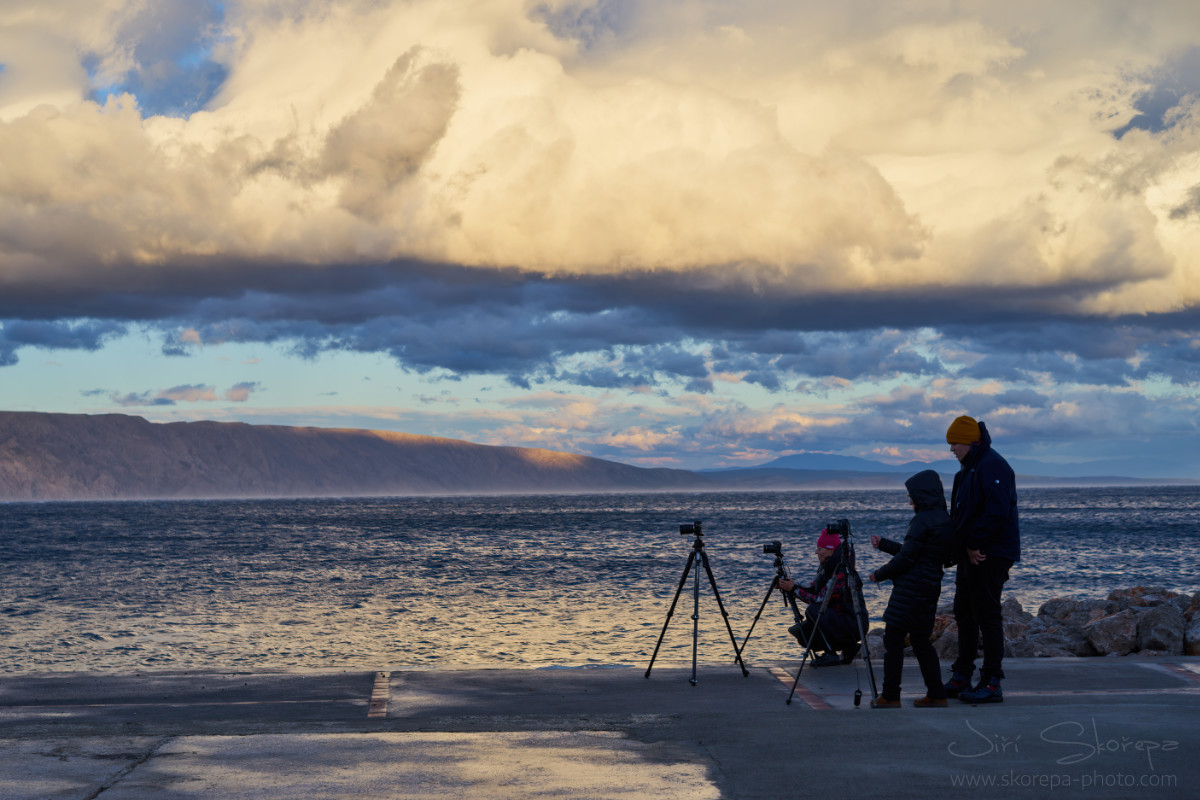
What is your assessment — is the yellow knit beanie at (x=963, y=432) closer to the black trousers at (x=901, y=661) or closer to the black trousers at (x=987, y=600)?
the black trousers at (x=987, y=600)

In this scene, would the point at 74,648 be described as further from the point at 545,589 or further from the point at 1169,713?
the point at 1169,713

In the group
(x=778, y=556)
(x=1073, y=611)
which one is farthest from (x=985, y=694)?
(x=1073, y=611)

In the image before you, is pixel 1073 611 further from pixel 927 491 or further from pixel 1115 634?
pixel 927 491

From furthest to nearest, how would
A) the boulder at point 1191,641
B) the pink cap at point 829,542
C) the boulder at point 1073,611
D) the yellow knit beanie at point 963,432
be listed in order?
the boulder at point 1073,611, the boulder at point 1191,641, the pink cap at point 829,542, the yellow knit beanie at point 963,432

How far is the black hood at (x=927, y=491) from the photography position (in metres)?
8.11

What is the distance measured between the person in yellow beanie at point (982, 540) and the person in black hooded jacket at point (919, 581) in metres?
0.27

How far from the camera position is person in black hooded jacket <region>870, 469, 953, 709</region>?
8.10 meters

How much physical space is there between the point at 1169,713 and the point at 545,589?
21.8 metres

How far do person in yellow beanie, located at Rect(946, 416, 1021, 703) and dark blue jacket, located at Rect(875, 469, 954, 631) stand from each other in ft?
0.87

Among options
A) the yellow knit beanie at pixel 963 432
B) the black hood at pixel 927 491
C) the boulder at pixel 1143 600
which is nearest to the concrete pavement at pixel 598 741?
the black hood at pixel 927 491

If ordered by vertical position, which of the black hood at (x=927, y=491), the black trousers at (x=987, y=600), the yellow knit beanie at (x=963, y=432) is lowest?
the black trousers at (x=987, y=600)

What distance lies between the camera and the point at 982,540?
8.30m

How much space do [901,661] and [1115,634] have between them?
5652mm

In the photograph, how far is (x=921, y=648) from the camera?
27.3ft
